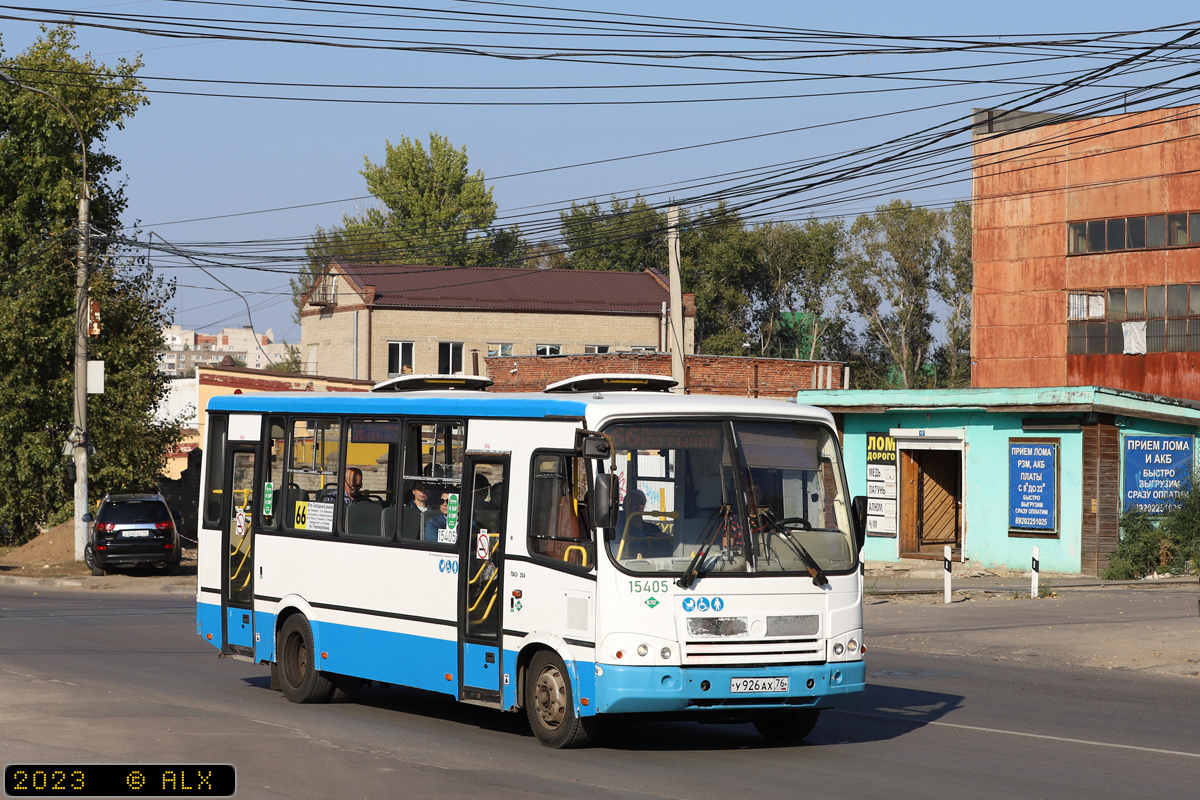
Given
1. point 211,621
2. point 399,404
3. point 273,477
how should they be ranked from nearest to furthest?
1. point 399,404
2. point 273,477
3. point 211,621

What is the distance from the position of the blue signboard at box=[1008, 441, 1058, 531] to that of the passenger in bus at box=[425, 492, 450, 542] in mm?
18843

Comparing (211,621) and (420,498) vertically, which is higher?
(420,498)

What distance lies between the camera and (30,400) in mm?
35812

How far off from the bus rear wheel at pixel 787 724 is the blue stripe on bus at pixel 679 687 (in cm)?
73

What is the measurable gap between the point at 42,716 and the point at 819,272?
70.9 m

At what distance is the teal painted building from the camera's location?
1057 inches

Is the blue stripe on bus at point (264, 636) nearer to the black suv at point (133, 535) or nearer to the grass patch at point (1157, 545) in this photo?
the black suv at point (133, 535)

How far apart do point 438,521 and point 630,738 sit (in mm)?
2300

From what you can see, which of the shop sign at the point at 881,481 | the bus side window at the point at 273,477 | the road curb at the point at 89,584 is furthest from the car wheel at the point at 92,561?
the bus side window at the point at 273,477

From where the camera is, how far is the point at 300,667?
12.8 meters

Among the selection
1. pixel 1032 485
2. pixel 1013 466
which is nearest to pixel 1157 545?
pixel 1032 485

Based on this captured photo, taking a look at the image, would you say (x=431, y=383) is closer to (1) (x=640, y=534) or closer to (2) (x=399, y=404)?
(2) (x=399, y=404)

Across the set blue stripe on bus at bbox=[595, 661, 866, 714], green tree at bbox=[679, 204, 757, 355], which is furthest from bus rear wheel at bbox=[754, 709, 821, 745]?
green tree at bbox=[679, 204, 757, 355]

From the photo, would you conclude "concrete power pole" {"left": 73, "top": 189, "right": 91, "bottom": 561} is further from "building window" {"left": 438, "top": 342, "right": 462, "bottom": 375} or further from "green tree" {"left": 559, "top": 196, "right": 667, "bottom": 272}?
"green tree" {"left": 559, "top": 196, "right": 667, "bottom": 272}
